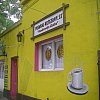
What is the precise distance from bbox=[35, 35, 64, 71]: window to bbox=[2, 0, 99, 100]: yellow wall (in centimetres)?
26

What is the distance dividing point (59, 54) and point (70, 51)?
1410 millimetres

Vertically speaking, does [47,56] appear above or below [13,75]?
above

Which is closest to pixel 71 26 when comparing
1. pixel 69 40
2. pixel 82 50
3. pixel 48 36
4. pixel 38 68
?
pixel 69 40

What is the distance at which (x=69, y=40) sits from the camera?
27.3 feet

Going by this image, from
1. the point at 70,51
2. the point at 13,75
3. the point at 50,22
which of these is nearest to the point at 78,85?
the point at 70,51

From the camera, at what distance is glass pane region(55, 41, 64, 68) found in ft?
31.1

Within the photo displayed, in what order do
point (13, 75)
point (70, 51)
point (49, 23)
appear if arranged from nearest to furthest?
1. point (70, 51)
2. point (49, 23)
3. point (13, 75)

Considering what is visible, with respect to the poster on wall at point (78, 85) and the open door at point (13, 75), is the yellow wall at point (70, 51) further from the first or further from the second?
the open door at point (13, 75)

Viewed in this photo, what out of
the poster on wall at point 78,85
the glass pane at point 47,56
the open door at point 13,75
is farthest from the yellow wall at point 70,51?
the open door at point 13,75

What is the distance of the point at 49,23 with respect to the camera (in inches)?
384

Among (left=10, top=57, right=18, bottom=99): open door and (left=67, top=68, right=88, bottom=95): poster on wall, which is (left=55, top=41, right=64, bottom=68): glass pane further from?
(left=10, top=57, right=18, bottom=99): open door

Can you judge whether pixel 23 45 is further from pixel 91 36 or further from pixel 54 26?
pixel 91 36

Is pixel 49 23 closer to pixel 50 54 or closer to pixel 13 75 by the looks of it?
pixel 50 54

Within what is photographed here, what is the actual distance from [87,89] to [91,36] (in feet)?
4.64
